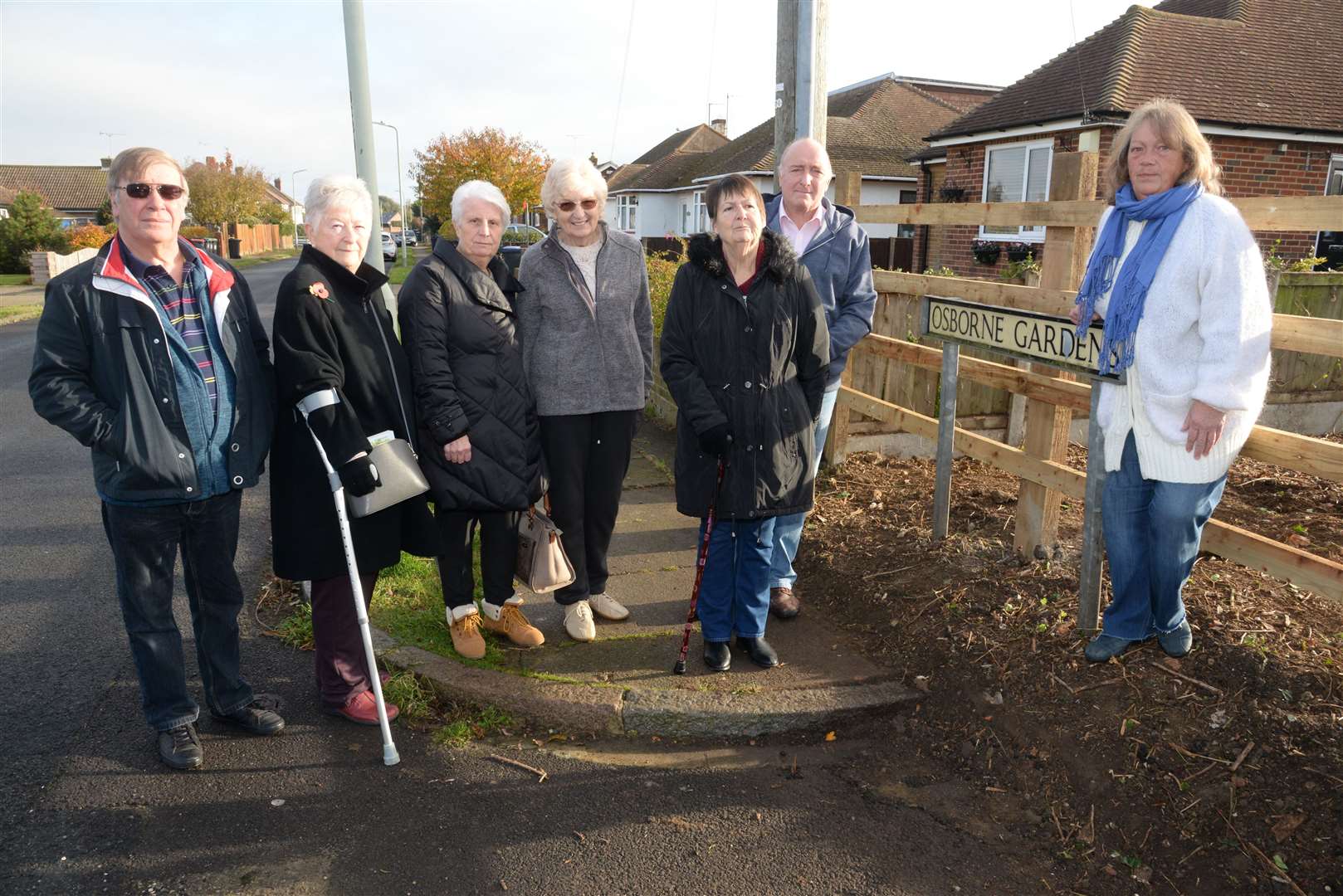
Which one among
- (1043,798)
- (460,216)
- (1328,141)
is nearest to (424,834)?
(1043,798)

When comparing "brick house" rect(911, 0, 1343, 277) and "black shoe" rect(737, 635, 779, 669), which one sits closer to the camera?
"black shoe" rect(737, 635, 779, 669)

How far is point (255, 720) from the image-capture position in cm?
358

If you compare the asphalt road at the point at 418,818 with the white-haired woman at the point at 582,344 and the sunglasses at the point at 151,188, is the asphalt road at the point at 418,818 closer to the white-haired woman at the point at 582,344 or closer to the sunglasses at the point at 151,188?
the white-haired woman at the point at 582,344

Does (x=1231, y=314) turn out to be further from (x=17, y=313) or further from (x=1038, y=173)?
(x=17, y=313)

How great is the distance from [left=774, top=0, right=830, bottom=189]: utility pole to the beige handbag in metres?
2.92

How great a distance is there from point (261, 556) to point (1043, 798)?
15.0 feet

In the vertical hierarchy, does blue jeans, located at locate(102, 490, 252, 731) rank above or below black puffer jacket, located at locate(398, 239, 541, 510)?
below

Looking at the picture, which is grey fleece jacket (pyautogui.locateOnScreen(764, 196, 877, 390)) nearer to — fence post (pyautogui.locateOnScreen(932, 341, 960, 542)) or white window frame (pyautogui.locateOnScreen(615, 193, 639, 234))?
fence post (pyautogui.locateOnScreen(932, 341, 960, 542))

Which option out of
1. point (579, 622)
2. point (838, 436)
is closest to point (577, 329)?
point (579, 622)

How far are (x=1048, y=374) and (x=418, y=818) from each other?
3.32 m

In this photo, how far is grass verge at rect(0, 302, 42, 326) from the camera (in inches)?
761

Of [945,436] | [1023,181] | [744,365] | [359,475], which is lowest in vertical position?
[945,436]

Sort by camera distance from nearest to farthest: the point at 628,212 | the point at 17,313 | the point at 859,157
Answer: the point at 17,313 → the point at 859,157 → the point at 628,212

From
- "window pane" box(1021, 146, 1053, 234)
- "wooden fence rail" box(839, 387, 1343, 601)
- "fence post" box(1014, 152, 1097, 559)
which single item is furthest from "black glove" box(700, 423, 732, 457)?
"window pane" box(1021, 146, 1053, 234)
